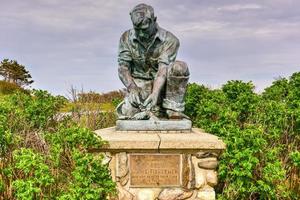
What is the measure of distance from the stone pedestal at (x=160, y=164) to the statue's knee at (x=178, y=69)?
2.63 ft

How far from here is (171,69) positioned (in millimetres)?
5926

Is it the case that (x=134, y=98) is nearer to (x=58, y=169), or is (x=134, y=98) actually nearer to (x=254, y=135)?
(x=58, y=169)

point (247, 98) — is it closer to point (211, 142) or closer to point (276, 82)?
point (276, 82)

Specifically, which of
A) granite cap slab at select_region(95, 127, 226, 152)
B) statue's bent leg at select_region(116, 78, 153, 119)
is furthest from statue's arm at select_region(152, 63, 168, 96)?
granite cap slab at select_region(95, 127, 226, 152)

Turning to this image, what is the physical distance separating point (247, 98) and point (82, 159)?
3635mm

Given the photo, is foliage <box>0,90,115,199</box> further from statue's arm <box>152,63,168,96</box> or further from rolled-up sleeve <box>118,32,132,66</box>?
rolled-up sleeve <box>118,32,132,66</box>

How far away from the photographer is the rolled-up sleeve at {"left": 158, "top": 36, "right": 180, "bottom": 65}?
6105 mm

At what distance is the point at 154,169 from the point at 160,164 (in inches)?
3.3

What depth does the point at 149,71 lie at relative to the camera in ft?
20.8

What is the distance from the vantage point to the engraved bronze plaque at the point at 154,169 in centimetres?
538

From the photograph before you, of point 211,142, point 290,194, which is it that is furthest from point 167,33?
point 290,194

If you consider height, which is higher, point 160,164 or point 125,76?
point 125,76

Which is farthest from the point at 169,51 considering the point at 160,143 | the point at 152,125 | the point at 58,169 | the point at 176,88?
the point at 58,169

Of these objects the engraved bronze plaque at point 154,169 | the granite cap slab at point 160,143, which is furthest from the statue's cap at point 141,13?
the engraved bronze plaque at point 154,169
